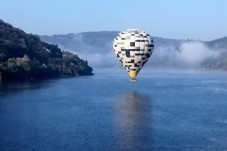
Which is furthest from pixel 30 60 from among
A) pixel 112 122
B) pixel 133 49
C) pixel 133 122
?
pixel 133 122

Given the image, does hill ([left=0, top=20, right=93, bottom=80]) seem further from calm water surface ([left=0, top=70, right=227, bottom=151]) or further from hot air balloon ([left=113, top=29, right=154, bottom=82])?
hot air balloon ([left=113, top=29, right=154, bottom=82])

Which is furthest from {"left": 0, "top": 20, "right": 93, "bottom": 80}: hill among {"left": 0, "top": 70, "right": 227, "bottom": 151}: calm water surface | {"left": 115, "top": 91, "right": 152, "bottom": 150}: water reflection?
{"left": 115, "top": 91, "right": 152, "bottom": 150}: water reflection

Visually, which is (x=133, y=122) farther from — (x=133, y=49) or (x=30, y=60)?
(x=30, y=60)

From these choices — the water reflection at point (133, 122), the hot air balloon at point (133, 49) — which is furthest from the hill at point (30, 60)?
the hot air balloon at point (133, 49)

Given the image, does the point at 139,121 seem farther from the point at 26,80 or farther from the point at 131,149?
the point at 26,80

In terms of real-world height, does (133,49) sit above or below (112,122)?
above

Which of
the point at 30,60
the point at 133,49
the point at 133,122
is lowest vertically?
the point at 133,122

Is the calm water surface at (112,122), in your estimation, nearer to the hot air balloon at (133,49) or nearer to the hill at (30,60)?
the hot air balloon at (133,49)

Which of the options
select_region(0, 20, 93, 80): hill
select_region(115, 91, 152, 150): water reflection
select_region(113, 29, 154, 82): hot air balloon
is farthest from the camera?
select_region(0, 20, 93, 80): hill

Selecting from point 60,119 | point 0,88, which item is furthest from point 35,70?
→ point 60,119
